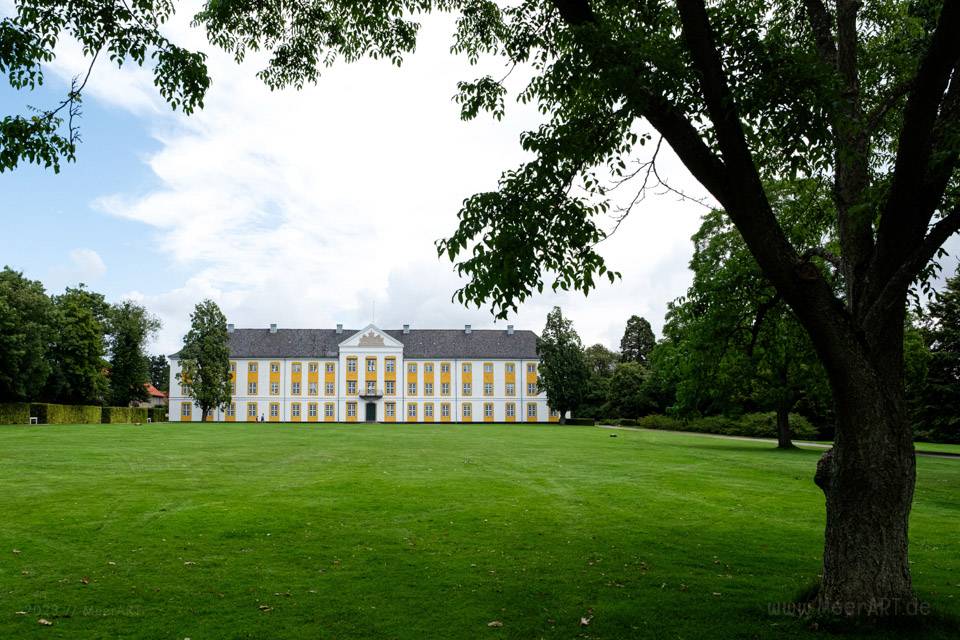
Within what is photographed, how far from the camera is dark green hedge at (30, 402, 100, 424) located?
5231cm

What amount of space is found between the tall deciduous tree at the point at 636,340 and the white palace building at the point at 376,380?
40.4 ft

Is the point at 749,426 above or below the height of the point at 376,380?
below

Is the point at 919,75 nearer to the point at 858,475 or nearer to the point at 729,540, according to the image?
the point at 858,475

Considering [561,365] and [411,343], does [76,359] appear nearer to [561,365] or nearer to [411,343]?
[411,343]

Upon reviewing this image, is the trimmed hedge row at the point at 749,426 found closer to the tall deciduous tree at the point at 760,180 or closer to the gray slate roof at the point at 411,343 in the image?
the gray slate roof at the point at 411,343

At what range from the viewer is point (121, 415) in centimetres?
6494

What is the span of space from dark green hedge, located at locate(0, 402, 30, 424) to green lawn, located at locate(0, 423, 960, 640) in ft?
117

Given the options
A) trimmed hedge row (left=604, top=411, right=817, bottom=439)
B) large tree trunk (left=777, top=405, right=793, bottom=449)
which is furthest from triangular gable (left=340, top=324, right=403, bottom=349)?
large tree trunk (left=777, top=405, right=793, bottom=449)

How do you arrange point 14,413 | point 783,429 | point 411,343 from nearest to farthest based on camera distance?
1. point 783,429
2. point 14,413
3. point 411,343

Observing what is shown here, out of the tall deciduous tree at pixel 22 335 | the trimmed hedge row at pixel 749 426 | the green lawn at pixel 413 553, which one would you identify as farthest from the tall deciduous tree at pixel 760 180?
the tall deciduous tree at pixel 22 335

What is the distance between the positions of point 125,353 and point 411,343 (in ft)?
108

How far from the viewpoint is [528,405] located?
87.9 m

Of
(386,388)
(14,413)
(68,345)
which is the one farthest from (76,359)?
(386,388)

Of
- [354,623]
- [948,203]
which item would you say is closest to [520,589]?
[354,623]
